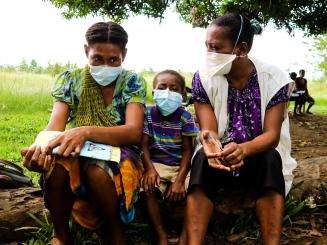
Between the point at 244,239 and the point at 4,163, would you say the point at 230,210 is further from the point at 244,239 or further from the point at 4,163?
the point at 4,163

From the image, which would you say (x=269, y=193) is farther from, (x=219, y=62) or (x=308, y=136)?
(x=308, y=136)

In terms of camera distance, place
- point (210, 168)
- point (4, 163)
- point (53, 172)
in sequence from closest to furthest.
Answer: point (53, 172)
point (210, 168)
point (4, 163)

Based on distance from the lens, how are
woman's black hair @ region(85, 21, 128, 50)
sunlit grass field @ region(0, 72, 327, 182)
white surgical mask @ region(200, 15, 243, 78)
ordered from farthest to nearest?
1. sunlit grass field @ region(0, 72, 327, 182)
2. white surgical mask @ region(200, 15, 243, 78)
3. woman's black hair @ region(85, 21, 128, 50)

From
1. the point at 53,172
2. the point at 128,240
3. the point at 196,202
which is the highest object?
the point at 53,172

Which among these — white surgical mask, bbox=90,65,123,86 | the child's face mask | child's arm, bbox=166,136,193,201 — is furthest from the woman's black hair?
child's arm, bbox=166,136,193,201

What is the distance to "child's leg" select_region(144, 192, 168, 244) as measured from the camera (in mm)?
2797

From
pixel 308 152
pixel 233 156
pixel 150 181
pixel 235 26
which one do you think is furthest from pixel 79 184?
pixel 308 152

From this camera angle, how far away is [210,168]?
2.61 m

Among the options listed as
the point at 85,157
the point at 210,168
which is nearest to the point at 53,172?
the point at 85,157

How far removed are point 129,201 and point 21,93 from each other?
434 inches

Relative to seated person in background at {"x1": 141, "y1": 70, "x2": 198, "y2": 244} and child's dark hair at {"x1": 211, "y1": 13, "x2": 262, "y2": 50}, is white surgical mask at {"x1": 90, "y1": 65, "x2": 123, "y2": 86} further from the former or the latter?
child's dark hair at {"x1": 211, "y1": 13, "x2": 262, "y2": 50}

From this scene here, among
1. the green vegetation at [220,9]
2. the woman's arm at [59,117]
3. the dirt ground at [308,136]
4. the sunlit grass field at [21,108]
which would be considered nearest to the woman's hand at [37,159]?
the woman's arm at [59,117]

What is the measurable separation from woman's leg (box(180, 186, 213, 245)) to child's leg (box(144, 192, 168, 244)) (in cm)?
25

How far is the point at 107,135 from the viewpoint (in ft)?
8.41
